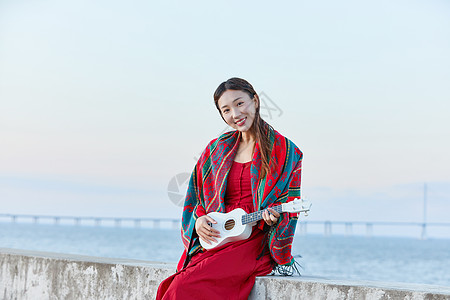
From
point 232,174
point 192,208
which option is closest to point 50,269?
point 192,208

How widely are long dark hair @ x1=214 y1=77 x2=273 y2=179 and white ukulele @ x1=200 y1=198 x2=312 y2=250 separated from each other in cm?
20

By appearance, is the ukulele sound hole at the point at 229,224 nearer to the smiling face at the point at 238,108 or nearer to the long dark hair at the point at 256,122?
the long dark hair at the point at 256,122

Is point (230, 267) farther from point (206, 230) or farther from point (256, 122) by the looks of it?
point (256, 122)

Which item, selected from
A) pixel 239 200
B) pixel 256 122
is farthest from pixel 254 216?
pixel 256 122

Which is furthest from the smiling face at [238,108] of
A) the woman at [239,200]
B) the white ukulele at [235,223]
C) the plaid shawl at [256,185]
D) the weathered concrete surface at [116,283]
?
the weathered concrete surface at [116,283]

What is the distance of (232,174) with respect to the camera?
281 centimetres

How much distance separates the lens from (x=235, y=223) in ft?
8.79

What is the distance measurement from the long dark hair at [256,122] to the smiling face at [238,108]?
0.06ft

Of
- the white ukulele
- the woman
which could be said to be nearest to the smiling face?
the woman

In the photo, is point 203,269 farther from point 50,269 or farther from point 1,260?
point 1,260

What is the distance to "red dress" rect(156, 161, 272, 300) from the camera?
2514 millimetres

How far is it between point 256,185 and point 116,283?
1051 mm

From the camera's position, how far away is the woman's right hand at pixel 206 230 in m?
2.68

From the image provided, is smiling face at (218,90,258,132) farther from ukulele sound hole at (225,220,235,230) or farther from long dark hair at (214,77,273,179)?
ukulele sound hole at (225,220,235,230)
